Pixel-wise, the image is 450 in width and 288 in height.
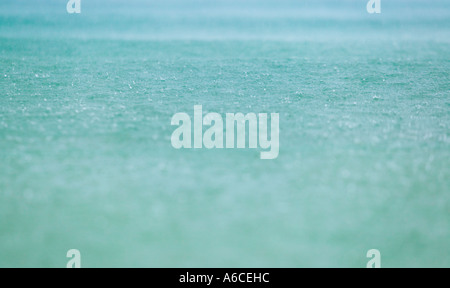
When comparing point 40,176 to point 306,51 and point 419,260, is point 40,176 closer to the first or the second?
point 419,260

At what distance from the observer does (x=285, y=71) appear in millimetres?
4922

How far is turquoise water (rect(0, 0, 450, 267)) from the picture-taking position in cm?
228

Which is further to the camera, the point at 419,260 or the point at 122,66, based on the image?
the point at 122,66

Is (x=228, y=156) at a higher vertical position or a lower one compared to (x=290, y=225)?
higher

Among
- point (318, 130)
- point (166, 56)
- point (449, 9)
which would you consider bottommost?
point (318, 130)

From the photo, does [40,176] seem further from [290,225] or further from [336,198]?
[336,198]

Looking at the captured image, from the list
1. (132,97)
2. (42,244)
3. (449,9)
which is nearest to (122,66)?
(132,97)

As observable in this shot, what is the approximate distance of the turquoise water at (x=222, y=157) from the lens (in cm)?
228

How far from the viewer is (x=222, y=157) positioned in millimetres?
3023
